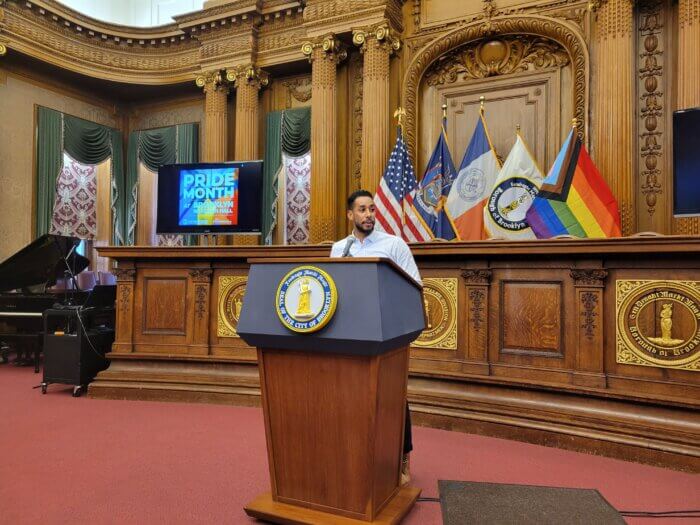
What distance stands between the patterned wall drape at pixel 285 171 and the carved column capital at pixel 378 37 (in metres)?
1.56

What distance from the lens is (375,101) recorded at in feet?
22.0

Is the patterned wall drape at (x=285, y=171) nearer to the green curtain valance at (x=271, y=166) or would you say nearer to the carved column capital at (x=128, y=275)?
the green curtain valance at (x=271, y=166)

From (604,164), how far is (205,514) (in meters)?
5.06

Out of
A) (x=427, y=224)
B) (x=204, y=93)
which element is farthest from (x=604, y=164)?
(x=204, y=93)

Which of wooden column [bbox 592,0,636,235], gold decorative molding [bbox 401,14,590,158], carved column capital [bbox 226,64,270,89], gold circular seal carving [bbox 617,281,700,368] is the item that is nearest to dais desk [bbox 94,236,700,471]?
gold circular seal carving [bbox 617,281,700,368]

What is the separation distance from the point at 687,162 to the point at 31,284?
6.63 meters

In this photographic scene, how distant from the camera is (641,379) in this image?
310cm

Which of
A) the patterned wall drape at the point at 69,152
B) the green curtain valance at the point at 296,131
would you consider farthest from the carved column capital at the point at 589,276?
the patterned wall drape at the point at 69,152

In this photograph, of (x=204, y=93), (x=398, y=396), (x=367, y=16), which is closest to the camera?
(x=398, y=396)

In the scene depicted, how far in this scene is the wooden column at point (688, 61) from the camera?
16.5 feet

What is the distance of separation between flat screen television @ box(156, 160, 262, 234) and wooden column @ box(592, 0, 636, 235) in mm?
3732

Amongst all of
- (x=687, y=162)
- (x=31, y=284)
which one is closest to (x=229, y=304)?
(x=31, y=284)

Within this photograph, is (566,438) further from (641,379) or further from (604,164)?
(604,164)

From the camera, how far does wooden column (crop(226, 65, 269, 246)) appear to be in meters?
7.82
